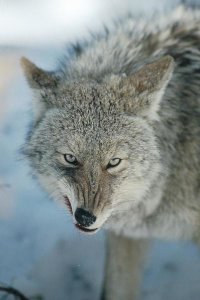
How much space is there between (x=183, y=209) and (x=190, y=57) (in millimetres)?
789

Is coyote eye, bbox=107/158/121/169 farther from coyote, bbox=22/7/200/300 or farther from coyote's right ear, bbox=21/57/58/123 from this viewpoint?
coyote's right ear, bbox=21/57/58/123

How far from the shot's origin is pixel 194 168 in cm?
345

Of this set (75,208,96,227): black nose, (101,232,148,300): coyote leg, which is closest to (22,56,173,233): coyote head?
(75,208,96,227): black nose

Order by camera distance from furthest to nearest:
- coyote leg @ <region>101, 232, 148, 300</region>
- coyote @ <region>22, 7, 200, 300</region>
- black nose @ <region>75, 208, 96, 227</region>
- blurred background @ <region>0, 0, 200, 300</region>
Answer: blurred background @ <region>0, 0, 200, 300</region> < coyote leg @ <region>101, 232, 148, 300</region> < coyote @ <region>22, 7, 200, 300</region> < black nose @ <region>75, 208, 96, 227</region>

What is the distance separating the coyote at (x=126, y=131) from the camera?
2969mm

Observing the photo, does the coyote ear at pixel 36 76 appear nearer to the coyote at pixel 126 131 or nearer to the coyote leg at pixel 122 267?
the coyote at pixel 126 131

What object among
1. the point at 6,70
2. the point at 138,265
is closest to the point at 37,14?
the point at 6,70

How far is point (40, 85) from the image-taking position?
3.17 m

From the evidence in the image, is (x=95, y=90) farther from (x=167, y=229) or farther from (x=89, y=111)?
(x=167, y=229)

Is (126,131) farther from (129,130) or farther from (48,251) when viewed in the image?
(48,251)

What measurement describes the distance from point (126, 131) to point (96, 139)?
0.56 feet

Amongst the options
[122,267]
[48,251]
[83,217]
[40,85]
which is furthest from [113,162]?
[48,251]

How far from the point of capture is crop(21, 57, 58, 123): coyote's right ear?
10.2 ft

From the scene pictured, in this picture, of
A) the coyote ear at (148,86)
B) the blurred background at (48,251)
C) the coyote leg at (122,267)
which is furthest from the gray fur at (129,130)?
the blurred background at (48,251)
